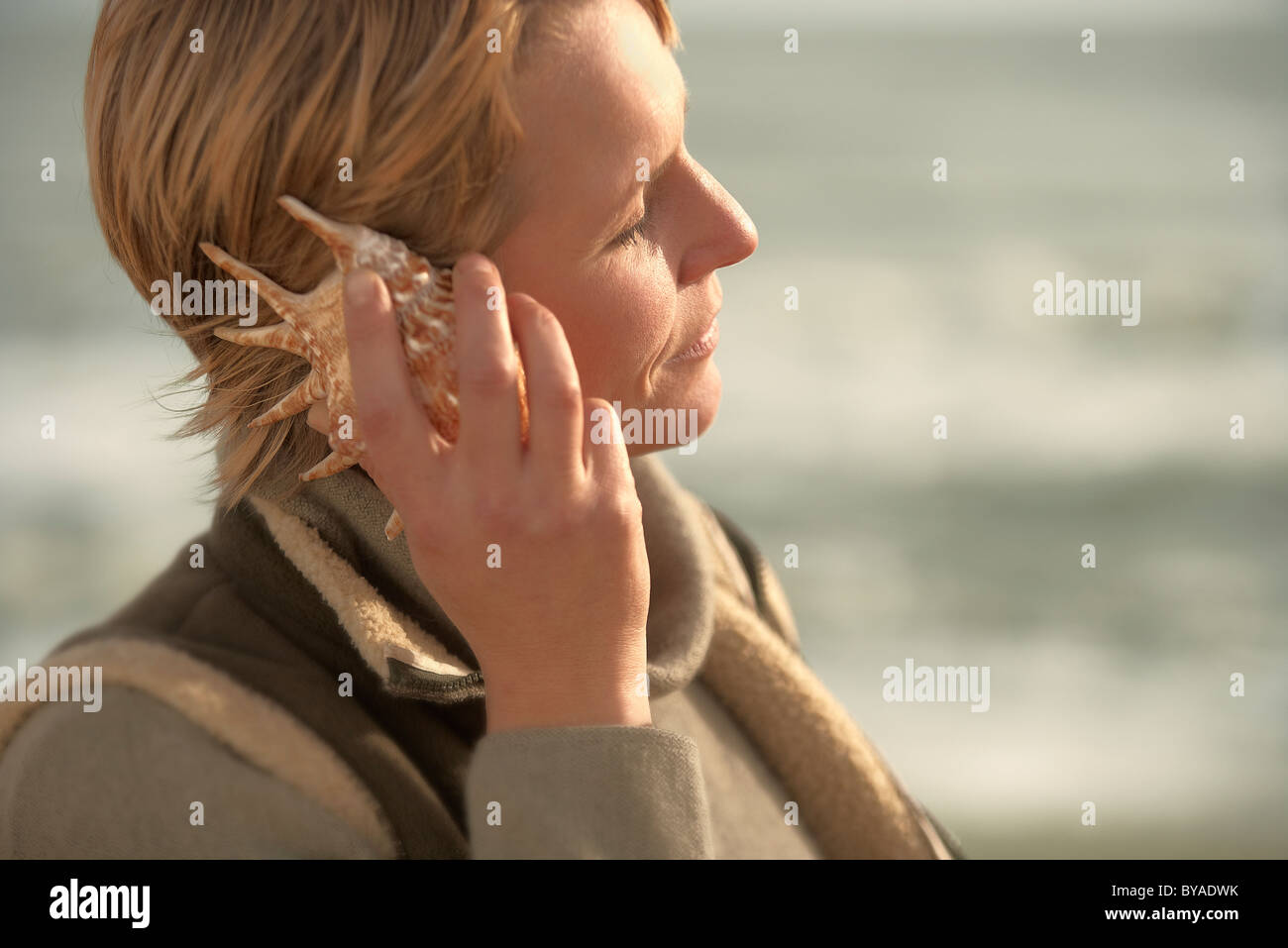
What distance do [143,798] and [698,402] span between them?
0.75 meters

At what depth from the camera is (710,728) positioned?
5.44 ft

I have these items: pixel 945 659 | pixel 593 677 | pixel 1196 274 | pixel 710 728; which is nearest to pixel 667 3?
pixel 593 677

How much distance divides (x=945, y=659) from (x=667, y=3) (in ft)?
14.7

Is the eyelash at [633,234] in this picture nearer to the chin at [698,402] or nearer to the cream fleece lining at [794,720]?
the chin at [698,402]

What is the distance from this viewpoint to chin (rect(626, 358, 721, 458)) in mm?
1389

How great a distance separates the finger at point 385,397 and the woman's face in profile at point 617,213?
0.17m

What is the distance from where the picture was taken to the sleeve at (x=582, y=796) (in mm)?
1147

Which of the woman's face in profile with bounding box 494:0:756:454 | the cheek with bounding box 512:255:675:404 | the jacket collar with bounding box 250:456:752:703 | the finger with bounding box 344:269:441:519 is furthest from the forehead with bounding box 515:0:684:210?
the jacket collar with bounding box 250:456:752:703

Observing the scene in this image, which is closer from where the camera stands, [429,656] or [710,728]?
[429,656]

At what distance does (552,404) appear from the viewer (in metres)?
1.16

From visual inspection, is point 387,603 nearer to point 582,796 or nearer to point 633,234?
point 582,796

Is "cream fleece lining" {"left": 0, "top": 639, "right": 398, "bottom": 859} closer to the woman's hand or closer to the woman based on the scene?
the woman

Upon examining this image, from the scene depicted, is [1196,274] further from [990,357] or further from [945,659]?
[945,659]
